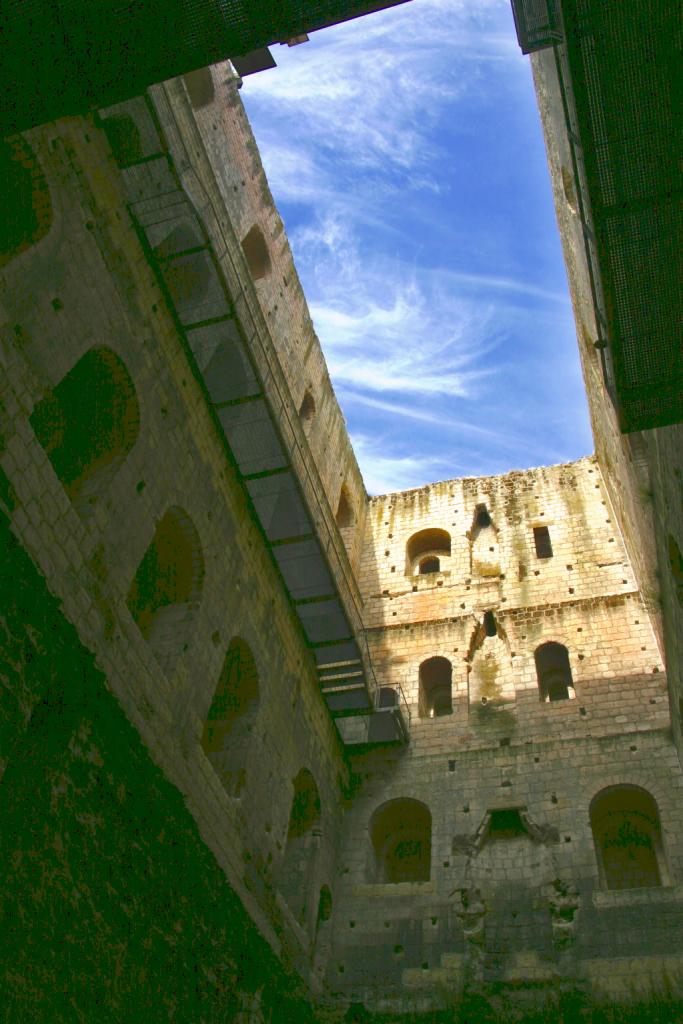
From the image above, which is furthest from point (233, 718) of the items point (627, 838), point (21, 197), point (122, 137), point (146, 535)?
point (122, 137)

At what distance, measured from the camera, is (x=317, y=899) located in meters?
10.7

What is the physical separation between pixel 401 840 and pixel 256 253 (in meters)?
10.1

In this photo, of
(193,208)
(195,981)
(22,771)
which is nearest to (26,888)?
(22,771)

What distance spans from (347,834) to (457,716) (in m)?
2.56

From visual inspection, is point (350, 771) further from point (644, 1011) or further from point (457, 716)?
point (644, 1011)

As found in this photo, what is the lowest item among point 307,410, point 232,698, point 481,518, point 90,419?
point 232,698

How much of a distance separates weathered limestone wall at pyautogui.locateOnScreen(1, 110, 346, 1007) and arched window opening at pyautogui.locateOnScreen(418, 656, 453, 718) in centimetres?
357

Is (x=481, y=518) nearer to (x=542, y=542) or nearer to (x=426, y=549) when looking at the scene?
(x=426, y=549)

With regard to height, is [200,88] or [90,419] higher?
[200,88]

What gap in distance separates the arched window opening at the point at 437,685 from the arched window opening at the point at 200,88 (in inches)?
381

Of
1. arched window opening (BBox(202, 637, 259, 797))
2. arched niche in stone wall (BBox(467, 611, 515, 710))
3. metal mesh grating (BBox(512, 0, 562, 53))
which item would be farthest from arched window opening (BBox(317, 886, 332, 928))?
metal mesh grating (BBox(512, 0, 562, 53))

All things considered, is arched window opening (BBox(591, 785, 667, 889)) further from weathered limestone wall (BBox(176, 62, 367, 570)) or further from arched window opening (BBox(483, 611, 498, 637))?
weathered limestone wall (BBox(176, 62, 367, 570))

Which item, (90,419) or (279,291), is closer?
(90,419)

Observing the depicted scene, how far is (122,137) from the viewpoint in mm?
9484
